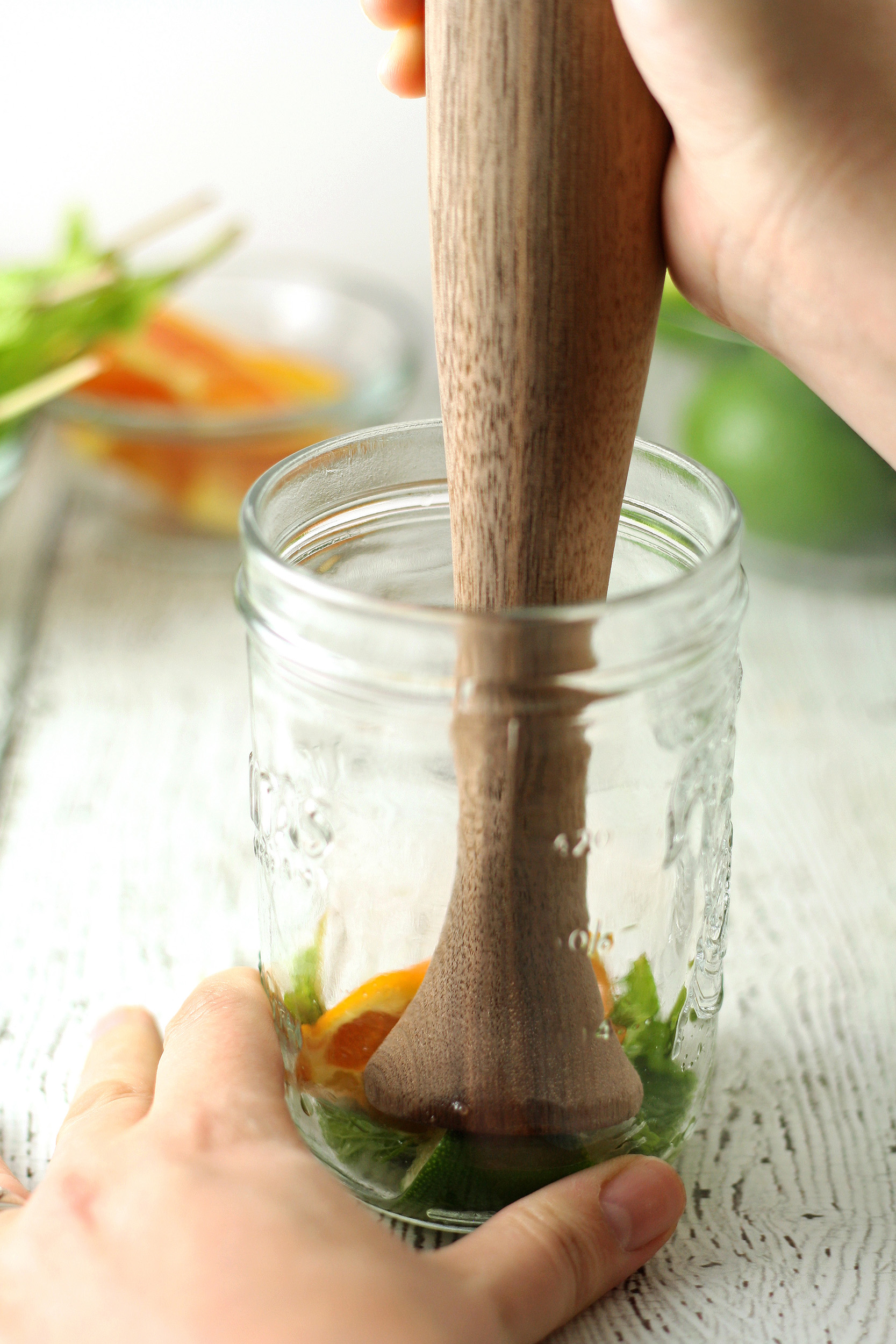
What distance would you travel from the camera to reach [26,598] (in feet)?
2.58

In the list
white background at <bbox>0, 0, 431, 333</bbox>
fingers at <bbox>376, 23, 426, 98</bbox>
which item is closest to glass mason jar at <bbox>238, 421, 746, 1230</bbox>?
fingers at <bbox>376, 23, 426, 98</bbox>

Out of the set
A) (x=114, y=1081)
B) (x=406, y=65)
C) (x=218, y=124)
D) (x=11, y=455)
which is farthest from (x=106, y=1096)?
(x=218, y=124)

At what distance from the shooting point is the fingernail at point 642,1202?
354 mm

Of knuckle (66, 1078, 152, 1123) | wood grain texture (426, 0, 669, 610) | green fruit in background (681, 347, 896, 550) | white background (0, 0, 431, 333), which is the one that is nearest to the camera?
wood grain texture (426, 0, 669, 610)

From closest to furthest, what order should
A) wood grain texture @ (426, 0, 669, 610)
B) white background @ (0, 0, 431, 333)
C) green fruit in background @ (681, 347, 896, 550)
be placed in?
wood grain texture @ (426, 0, 669, 610) → green fruit in background @ (681, 347, 896, 550) → white background @ (0, 0, 431, 333)

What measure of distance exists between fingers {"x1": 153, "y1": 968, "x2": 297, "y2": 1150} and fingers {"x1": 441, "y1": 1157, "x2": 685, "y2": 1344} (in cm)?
6

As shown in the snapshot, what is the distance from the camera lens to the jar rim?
0.99ft

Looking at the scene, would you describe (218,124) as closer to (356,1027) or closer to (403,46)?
(403,46)

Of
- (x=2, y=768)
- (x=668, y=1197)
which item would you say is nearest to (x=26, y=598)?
(x=2, y=768)

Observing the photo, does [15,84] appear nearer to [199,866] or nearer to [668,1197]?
[199,866]

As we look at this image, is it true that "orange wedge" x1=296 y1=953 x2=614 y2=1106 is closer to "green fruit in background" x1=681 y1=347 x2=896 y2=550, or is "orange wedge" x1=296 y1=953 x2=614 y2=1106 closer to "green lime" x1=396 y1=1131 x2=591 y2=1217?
"green lime" x1=396 y1=1131 x2=591 y2=1217

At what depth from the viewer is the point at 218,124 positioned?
103 cm

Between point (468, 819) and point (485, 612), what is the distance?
0.07 m

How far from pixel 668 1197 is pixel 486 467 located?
0.21 m
